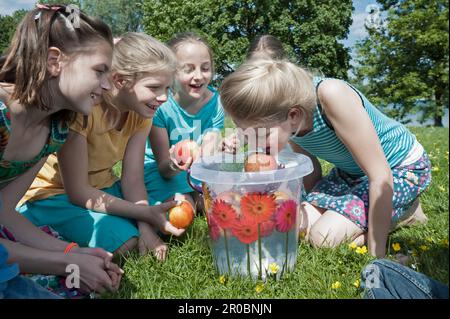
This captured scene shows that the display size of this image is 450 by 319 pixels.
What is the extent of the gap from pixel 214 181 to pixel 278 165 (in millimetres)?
303

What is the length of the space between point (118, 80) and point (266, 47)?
95 cm

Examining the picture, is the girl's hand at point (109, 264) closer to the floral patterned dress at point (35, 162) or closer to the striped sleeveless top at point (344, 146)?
the floral patterned dress at point (35, 162)

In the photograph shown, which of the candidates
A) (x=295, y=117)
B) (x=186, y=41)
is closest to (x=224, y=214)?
(x=295, y=117)

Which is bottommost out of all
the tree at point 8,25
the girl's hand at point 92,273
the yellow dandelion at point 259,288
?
the yellow dandelion at point 259,288

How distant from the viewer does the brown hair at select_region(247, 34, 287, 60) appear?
2.42 metres

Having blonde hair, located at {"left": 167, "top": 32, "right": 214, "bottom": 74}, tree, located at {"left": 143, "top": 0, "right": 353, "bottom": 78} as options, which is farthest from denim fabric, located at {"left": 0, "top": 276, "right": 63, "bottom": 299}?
tree, located at {"left": 143, "top": 0, "right": 353, "bottom": 78}

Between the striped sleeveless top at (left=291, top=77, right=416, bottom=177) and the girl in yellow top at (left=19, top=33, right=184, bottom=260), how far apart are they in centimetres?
66

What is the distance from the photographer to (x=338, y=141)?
6.31 feet

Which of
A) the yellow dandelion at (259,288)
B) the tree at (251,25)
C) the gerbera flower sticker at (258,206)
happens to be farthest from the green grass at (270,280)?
the tree at (251,25)

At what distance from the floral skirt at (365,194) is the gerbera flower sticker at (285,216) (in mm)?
506

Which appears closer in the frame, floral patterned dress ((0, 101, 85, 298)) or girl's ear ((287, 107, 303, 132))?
floral patterned dress ((0, 101, 85, 298))

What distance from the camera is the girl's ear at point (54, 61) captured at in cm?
142

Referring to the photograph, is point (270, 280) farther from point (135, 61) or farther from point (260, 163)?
point (135, 61)

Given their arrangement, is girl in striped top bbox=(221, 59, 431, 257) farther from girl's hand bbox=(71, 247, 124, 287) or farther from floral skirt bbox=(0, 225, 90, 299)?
floral skirt bbox=(0, 225, 90, 299)
